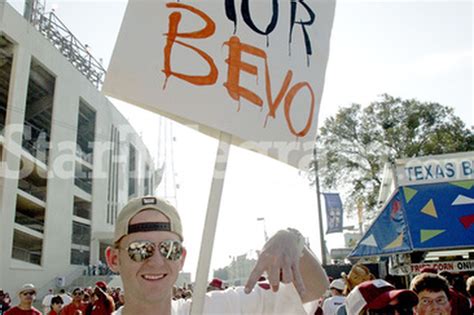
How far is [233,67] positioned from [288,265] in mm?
817

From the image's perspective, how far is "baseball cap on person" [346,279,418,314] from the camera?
9.27ft

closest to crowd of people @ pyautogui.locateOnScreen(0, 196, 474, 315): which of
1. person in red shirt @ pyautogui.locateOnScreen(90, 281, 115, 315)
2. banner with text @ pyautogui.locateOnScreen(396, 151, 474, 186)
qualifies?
person in red shirt @ pyautogui.locateOnScreen(90, 281, 115, 315)

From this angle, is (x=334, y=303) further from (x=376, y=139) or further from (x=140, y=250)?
(x=376, y=139)

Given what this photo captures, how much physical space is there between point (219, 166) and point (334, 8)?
103 centimetres

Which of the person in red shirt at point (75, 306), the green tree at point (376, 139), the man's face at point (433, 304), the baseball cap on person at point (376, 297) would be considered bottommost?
the person in red shirt at point (75, 306)

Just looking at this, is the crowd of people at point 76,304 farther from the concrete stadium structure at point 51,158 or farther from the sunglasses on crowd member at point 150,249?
the concrete stadium structure at point 51,158

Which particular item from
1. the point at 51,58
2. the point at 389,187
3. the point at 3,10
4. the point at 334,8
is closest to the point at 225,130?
the point at 334,8

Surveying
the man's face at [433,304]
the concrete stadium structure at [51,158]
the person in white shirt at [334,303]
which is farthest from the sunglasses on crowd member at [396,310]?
the concrete stadium structure at [51,158]

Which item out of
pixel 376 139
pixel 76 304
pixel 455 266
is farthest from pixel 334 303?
pixel 376 139

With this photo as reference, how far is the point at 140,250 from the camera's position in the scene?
1719 millimetres

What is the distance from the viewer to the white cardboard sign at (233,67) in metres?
1.75

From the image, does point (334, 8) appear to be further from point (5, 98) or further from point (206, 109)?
point (5, 98)

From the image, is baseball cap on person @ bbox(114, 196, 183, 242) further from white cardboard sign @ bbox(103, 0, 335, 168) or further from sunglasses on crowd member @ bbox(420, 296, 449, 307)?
sunglasses on crowd member @ bbox(420, 296, 449, 307)

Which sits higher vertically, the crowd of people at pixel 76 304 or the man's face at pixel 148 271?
the man's face at pixel 148 271
